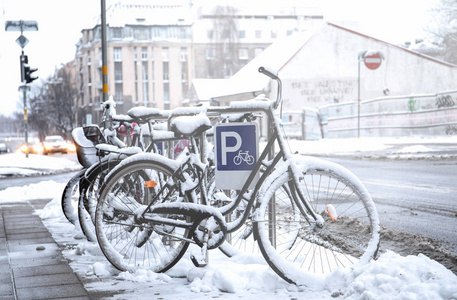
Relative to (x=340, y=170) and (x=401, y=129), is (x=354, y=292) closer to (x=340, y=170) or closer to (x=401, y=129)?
(x=340, y=170)

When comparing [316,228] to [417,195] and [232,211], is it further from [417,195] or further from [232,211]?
[417,195]

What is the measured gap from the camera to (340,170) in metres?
3.94

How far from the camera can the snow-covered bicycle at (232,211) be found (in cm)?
396

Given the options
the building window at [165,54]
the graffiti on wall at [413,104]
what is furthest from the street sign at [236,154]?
the building window at [165,54]

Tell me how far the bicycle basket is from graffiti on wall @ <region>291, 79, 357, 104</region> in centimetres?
3345

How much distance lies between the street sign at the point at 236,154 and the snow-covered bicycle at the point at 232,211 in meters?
0.08

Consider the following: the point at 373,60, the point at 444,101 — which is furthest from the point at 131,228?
the point at 373,60

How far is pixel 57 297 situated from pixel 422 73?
37.6 meters

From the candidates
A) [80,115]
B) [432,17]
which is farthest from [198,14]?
[432,17]

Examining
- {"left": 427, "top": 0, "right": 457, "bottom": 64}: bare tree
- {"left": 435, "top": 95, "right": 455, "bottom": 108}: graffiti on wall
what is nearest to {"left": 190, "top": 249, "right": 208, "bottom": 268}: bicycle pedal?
{"left": 435, "top": 95, "right": 455, "bottom": 108}: graffiti on wall

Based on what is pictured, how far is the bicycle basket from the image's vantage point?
5.56 meters

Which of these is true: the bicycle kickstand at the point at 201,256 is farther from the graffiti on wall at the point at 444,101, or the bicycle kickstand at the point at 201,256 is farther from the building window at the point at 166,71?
the building window at the point at 166,71

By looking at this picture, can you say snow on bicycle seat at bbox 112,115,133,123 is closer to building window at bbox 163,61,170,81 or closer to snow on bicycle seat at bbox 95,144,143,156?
snow on bicycle seat at bbox 95,144,143,156

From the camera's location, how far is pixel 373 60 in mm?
37844
